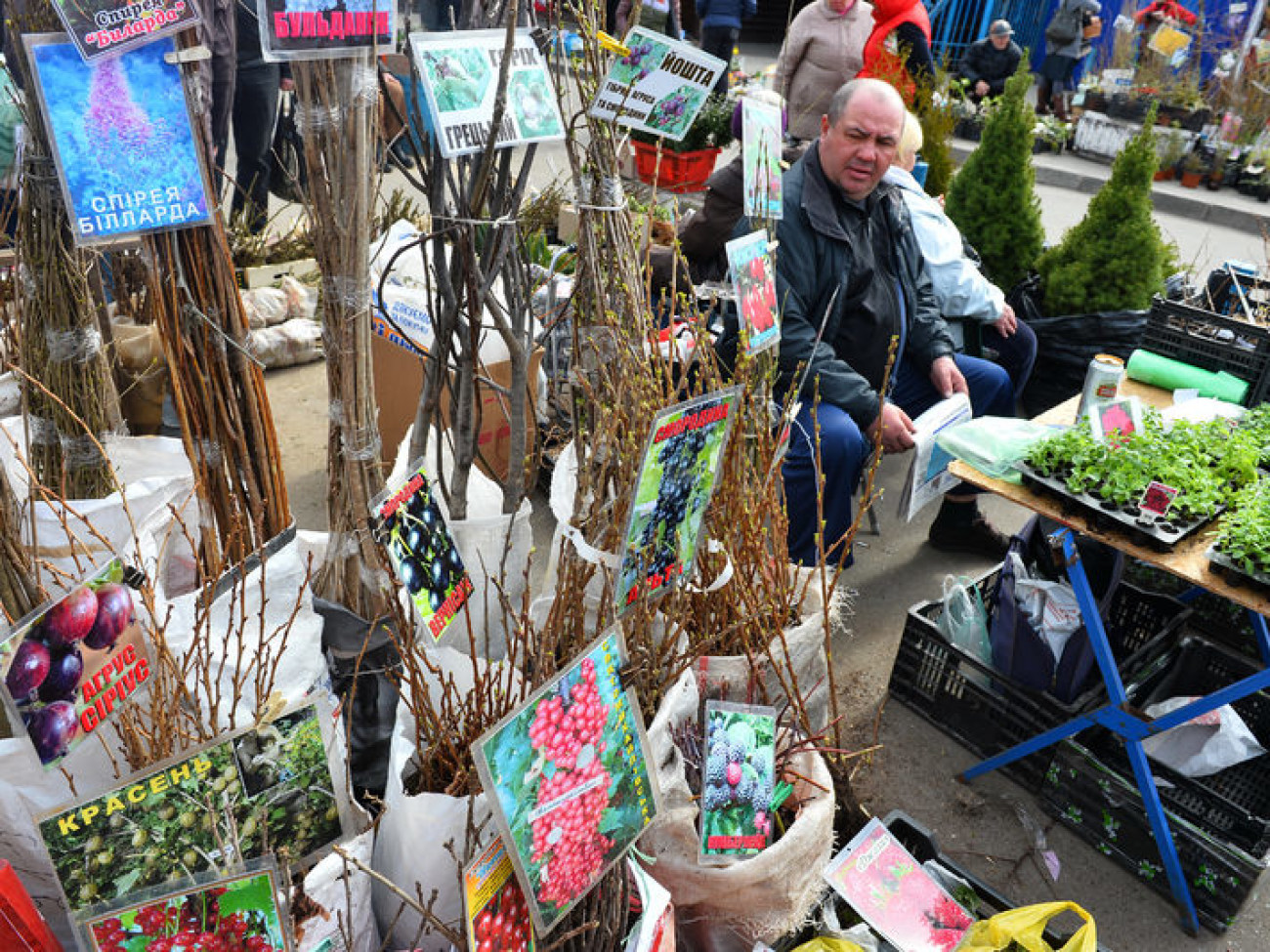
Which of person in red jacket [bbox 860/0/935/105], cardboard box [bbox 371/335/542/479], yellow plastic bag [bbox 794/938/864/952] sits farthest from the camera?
person in red jacket [bbox 860/0/935/105]

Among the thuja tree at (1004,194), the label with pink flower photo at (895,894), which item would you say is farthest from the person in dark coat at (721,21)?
the label with pink flower photo at (895,894)

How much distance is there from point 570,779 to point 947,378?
241 cm

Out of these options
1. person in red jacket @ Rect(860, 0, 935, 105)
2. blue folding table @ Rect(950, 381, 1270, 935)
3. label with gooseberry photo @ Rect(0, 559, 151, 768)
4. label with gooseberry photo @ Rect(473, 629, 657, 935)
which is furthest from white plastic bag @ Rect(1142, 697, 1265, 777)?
person in red jacket @ Rect(860, 0, 935, 105)

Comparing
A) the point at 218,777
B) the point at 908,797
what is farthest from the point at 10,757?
the point at 908,797

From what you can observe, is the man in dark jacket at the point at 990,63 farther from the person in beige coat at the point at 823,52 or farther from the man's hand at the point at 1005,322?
the man's hand at the point at 1005,322

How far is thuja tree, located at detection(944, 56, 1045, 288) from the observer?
4102mm

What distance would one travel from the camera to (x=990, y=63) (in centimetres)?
947

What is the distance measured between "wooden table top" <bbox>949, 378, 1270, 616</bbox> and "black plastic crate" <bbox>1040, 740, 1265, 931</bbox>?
20.1 inches

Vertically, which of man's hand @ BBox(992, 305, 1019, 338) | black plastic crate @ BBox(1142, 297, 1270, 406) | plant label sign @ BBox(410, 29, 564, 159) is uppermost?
plant label sign @ BBox(410, 29, 564, 159)

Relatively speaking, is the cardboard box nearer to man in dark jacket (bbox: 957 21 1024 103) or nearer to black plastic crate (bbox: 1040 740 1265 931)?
black plastic crate (bbox: 1040 740 1265 931)

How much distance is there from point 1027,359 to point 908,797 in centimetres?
212

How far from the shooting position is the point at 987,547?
345 cm

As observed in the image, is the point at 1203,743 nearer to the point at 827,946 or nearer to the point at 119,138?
the point at 827,946

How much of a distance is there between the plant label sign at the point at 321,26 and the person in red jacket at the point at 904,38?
12.8 feet
